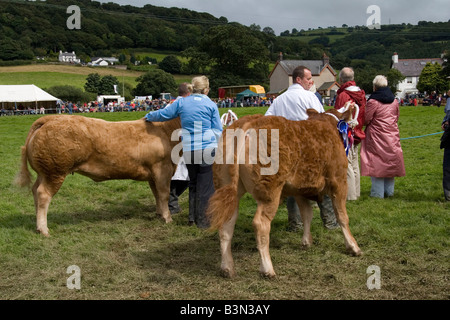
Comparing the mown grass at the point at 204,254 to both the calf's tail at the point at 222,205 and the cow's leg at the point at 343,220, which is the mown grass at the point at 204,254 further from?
the calf's tail at the point at 222,205

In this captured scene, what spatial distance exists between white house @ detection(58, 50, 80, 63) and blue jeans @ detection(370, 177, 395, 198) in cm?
10193

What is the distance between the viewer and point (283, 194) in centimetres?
511

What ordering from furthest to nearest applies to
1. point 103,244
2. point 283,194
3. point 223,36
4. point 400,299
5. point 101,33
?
point 101,33 → point 223,36 → point 103,244 → point 283,194 → point 400,299

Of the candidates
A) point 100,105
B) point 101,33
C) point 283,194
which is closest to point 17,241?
point 283,194

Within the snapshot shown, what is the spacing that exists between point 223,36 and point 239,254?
7473 cm

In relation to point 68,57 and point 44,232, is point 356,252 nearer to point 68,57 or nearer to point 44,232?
point 44,232

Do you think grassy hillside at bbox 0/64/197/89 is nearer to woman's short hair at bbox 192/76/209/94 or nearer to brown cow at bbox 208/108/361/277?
woman's short hair at bbox 192/76/209/94

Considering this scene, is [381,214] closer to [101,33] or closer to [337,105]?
[337,105]

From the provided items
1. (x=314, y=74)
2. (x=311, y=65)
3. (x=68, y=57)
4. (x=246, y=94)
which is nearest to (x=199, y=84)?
(x=246, y=94)

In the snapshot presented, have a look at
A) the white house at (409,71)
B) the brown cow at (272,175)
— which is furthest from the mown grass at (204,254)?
the white house at (409,71)

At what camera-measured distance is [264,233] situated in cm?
464

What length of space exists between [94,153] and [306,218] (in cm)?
332

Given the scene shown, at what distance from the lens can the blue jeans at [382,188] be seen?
318 inches

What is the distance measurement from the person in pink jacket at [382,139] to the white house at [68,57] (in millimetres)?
101728
